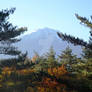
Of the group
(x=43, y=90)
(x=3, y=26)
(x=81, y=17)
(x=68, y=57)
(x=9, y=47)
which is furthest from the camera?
(x=68, y=57)

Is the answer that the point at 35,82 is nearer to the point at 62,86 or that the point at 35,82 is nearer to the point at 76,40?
the point at 62,86

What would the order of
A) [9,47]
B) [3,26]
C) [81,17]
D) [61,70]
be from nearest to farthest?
[81,17] < [3,26] < [9,47] < [61,70]

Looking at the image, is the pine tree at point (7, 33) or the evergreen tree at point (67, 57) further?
the evergreen tree at point (67, 57)

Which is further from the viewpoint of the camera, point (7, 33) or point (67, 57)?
point (67, 57)

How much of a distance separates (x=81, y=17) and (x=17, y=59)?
41.0 feet

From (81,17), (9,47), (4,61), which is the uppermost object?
(81,17)

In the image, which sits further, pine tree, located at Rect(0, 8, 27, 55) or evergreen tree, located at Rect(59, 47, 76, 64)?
evergreen tree, located at Rect(59, 47, 76, 64)

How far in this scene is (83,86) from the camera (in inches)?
776

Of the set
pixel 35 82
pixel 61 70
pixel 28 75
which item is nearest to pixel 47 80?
pixel 35 82

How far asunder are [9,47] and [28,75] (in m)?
4.18

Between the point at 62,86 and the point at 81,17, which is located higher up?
the point at 81,17

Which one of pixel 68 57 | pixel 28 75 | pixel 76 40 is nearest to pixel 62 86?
pixel 28 75

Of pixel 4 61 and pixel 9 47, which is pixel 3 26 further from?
pixel 4 61

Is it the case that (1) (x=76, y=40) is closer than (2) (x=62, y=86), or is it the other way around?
(1) (x=76, y=40)
